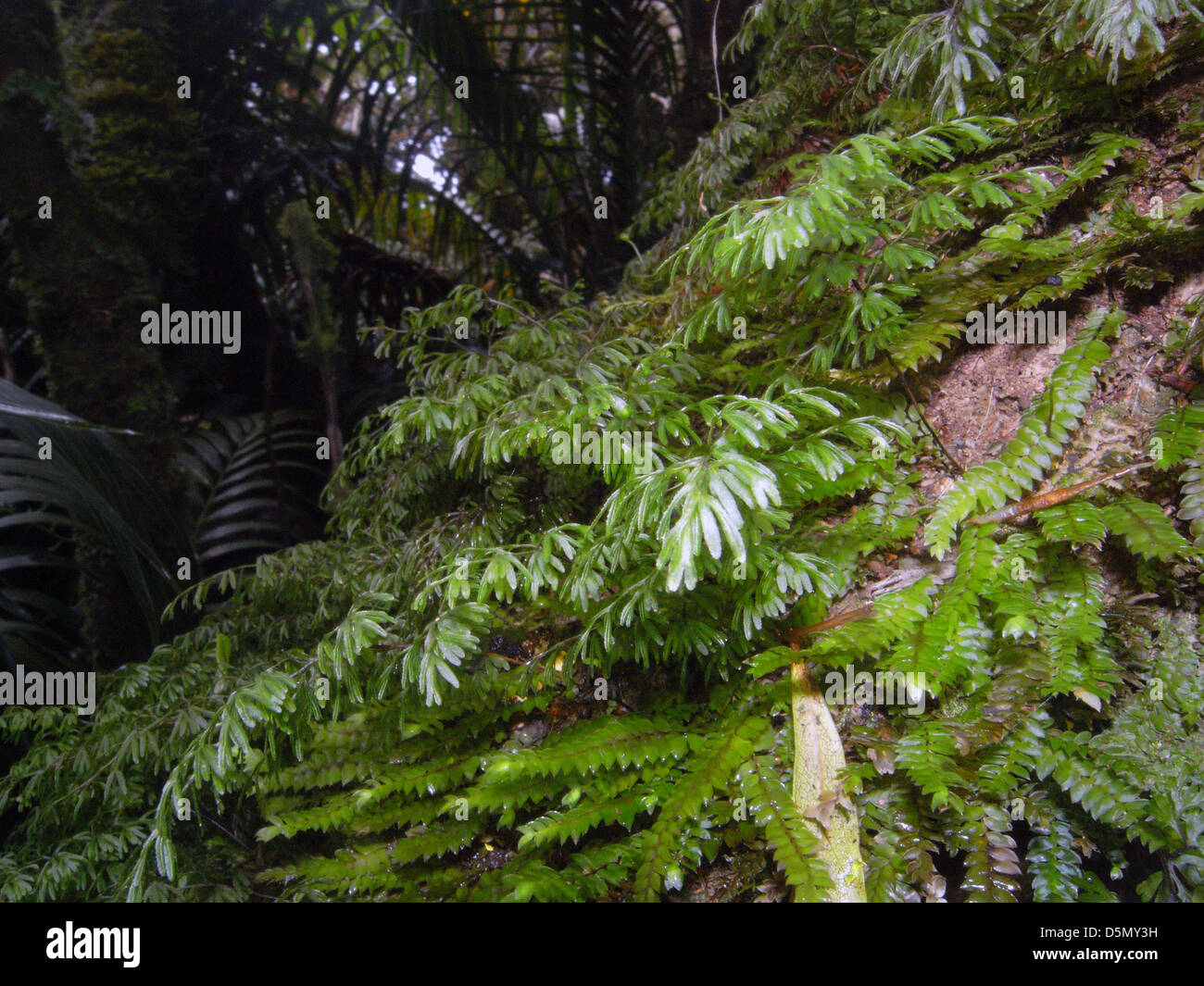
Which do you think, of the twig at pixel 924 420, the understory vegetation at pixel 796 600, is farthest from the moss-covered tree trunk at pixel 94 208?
the twig at pixel 924 420

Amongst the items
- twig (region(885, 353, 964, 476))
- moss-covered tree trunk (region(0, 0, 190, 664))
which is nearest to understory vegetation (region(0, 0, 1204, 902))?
twig (region(885, 353, 964, 476))

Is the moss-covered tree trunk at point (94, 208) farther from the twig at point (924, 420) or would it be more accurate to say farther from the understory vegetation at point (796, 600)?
the twig at point (924, 420)

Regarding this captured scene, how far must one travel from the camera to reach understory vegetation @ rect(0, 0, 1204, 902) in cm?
139

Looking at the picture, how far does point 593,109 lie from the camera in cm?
430

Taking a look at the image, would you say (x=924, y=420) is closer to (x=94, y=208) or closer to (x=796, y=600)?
(x=796, y=600)

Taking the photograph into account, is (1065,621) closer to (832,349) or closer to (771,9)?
(832,349)

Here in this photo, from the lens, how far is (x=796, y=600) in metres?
1.76

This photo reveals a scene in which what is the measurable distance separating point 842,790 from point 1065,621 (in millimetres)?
609

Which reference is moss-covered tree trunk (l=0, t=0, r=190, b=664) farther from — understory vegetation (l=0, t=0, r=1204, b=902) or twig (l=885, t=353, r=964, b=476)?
twig (l=885, t=353, r=964, b=476)

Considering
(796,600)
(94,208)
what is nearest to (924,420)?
(796,600)

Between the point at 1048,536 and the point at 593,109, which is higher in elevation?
the point at 593,109

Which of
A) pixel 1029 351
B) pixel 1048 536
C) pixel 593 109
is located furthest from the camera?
pixel 593 109
